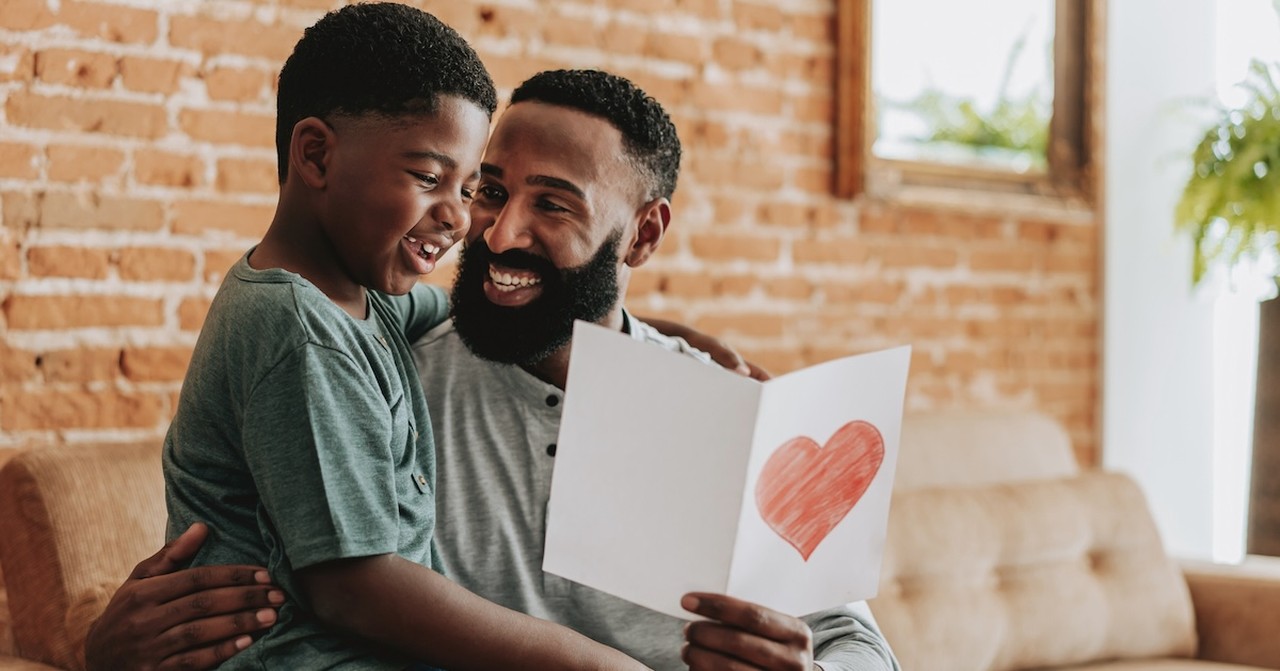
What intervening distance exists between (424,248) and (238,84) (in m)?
1.02

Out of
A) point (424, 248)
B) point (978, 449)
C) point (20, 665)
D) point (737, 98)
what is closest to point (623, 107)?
point (424, 248)

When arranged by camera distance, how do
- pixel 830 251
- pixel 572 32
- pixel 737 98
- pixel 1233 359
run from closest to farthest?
pixel 572 32, pixel 737 98, pixel 830 251, pixel 1233 359

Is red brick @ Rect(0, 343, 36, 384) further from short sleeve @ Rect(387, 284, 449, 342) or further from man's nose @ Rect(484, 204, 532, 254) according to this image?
man's nose @ Rect(484, 204, 532, 254)

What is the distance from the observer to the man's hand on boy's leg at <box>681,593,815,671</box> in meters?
1.30

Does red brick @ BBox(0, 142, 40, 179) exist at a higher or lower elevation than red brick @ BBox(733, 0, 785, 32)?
lower

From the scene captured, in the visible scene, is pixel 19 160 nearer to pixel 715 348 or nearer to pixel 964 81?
pixel 715 348

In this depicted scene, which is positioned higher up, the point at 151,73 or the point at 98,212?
the point at 151,73

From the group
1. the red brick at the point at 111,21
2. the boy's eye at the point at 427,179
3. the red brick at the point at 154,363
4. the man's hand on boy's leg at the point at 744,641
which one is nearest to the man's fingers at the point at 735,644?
the man's hand on boy's leg at the point at 744,641

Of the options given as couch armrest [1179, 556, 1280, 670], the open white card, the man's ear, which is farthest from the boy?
couch armrest [1179, 556, 1280, 670]

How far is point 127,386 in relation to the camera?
2135 millimetres

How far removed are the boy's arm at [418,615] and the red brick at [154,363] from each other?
3.44 feet

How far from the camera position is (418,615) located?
1.21 meters

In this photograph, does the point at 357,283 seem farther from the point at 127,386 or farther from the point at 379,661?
the point at 127,386

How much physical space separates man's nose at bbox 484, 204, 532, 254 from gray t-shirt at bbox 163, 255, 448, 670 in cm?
34
